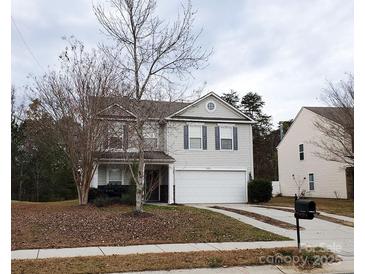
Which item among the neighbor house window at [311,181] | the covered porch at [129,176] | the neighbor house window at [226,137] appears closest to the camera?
the covered porch at [129,176]

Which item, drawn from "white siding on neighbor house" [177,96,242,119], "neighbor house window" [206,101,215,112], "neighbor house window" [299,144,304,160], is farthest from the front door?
"neighbor house window" [299,144,304,160]

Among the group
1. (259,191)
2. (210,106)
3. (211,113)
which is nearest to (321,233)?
(259,191)

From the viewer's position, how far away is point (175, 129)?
84.7 feet

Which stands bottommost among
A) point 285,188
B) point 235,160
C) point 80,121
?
point 285,188

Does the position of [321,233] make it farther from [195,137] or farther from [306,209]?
[195,137]

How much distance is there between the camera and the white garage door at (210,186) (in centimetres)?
2575

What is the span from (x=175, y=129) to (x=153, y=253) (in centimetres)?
1591

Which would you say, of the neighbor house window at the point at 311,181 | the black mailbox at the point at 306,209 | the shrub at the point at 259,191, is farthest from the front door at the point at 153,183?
the black mailbox at the point at 306,209

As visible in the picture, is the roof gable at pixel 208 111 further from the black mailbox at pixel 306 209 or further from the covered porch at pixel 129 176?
the black mailbox at pixel 306 209

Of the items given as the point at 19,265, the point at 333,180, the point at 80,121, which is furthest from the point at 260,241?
the point at 333,180

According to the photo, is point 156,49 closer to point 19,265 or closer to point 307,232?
point 307,232

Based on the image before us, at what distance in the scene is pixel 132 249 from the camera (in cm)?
1097

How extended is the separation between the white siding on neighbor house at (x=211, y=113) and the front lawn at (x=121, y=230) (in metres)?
11.3

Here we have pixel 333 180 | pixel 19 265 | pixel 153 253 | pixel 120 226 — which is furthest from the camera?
pixel 333 180
